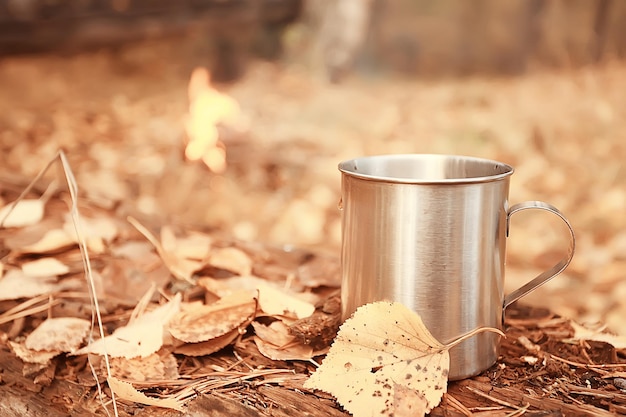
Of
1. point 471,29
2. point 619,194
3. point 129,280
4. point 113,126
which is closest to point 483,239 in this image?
point 129,280

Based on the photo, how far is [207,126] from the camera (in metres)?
3.38

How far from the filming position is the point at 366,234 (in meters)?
0.80

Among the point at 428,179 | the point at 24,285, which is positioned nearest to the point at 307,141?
the point at 24,285

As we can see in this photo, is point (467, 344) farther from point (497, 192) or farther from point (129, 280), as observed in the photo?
point (129, 280)

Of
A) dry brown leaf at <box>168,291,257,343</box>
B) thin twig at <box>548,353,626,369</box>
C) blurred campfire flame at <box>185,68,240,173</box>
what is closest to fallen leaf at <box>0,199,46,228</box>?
dry brown leaf at <box>168,291,257,343</box>

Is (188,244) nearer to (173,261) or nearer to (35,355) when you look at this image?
(173,261)

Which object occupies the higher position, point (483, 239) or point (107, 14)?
point (107, 14)

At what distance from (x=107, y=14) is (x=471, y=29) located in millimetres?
Answer: 3506

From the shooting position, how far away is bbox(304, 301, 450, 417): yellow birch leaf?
2.41ft

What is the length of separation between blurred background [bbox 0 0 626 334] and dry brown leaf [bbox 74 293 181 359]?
457 mm

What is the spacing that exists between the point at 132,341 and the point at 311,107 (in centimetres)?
371

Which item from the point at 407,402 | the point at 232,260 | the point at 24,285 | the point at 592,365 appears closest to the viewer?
the point at 407,402

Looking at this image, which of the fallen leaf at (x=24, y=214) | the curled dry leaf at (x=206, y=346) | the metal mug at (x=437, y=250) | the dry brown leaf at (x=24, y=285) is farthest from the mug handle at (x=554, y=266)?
the fallen leaf at (x=24, y=214)

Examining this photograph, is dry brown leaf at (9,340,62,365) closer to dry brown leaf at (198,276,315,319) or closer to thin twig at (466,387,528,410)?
dry brown leaf at (198,276,315,319)
